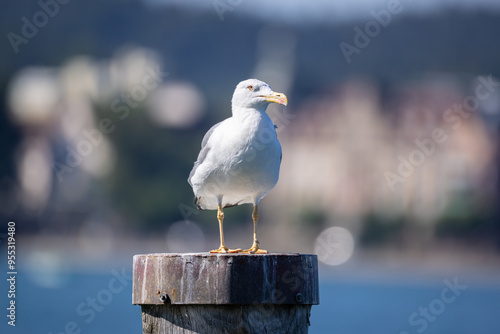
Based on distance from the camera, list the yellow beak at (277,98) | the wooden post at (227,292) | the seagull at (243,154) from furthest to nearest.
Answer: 1. the yellow beak at (277,98)
2. the seagull at (243,154)
3. the wooden post at (227,292)

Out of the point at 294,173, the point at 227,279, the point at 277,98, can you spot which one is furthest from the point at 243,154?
the point at 294,173

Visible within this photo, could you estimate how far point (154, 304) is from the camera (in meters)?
4.28

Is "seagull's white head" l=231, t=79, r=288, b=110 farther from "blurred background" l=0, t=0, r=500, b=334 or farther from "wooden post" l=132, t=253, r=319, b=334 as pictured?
"blurred background" l=0, t=0, r=500, b=334

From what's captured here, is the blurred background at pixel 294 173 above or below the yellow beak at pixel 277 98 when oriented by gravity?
above

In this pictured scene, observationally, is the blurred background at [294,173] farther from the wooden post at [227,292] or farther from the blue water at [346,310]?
the wooden post at [227,292]

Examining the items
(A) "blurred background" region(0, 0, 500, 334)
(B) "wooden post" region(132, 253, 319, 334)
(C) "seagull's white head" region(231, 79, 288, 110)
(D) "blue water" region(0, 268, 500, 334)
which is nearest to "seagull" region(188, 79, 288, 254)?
(C) "seagull's white head" region(231, 79, 288, 110)

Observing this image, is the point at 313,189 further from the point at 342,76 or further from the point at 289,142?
the point at 342,76

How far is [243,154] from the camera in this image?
5598 mm

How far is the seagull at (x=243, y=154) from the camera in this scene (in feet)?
18.4

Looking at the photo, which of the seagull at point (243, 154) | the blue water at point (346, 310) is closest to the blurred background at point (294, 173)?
the blue water at point (346, 310)

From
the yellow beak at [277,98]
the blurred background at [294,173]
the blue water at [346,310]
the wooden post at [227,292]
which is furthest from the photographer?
the blurred background at [294,173]

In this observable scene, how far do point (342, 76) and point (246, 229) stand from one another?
35993mm

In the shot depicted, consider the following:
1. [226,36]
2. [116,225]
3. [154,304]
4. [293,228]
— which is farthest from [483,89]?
[154,304]

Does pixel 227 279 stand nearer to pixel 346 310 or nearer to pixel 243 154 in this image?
pixel 243 154
